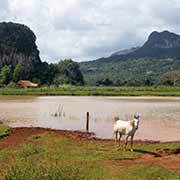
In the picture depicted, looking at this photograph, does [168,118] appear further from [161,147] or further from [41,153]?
[41,153]

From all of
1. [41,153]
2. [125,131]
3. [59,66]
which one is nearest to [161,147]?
[125,131]

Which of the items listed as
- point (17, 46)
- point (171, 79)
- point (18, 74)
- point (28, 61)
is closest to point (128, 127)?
point (171, 79)

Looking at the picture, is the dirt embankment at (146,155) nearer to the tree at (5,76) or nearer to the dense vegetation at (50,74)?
the tree at (5,76)

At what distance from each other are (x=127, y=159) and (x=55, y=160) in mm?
2578

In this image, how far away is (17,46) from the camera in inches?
6496

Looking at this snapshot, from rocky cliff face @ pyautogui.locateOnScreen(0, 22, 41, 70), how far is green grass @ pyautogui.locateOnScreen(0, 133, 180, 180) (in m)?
137

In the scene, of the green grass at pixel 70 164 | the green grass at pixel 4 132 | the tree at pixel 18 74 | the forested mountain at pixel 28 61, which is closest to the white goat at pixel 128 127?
the green grass at pixel 70 164

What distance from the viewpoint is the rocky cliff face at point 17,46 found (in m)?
158

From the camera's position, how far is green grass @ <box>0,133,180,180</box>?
9555 millimetres

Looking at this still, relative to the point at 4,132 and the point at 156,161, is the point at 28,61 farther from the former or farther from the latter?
the point at 156,161

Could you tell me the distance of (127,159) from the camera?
1538cm

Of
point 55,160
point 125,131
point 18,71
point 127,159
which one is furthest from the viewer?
point 18,71

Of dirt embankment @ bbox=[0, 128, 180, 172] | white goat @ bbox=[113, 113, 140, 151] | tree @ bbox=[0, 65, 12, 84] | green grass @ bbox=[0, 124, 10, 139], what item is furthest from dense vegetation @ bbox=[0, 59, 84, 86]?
white goat @ bbox=[113, 113, 140, 151]

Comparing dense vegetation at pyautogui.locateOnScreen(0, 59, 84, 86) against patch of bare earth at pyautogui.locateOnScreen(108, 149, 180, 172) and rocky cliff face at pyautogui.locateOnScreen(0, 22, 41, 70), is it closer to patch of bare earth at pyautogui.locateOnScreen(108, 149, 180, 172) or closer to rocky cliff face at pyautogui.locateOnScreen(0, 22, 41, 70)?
rocky cliff face at pyautogui.locateOnScreen(0, 22, 41, 70)
